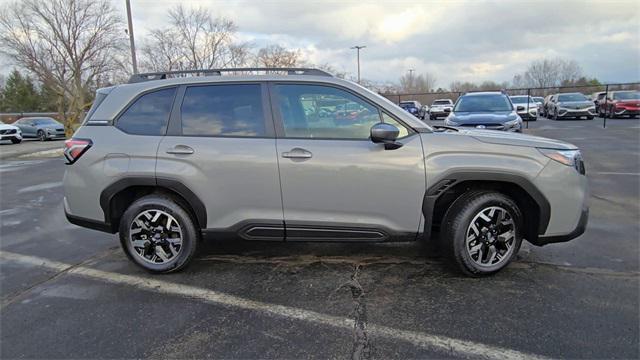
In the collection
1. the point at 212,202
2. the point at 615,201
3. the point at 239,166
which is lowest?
the point at 615,201

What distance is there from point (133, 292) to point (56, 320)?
60cm

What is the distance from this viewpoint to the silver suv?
11.7 feet

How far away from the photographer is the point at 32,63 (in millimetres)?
25531

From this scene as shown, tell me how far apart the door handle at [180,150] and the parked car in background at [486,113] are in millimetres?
6389

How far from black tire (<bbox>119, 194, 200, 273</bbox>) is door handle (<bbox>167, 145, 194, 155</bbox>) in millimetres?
456

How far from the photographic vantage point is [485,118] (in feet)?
30.6

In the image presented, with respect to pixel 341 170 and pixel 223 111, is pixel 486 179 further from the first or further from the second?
pixel 223 111

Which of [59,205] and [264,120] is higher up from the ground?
[264,120]

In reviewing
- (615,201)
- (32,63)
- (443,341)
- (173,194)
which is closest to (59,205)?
(173,194)

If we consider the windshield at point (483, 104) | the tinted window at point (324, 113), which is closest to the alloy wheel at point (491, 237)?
the tinted window at point (324, 113)

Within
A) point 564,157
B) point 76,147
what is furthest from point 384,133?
point 76,147

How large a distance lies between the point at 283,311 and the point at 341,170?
1258 mm

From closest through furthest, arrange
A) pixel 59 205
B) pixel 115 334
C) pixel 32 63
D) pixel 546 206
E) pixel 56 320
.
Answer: pixel 115 334 → pixel 56 320 → pixel 546 206 → pixel 59 205 → pixel 32 63

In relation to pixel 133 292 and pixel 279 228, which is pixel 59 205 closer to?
pixel 133 292
